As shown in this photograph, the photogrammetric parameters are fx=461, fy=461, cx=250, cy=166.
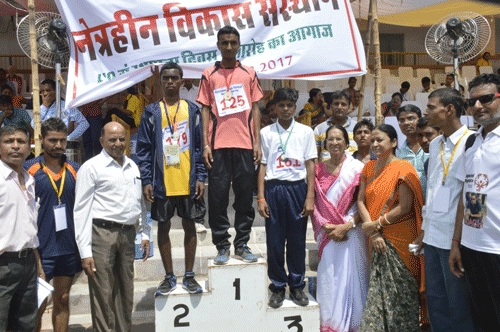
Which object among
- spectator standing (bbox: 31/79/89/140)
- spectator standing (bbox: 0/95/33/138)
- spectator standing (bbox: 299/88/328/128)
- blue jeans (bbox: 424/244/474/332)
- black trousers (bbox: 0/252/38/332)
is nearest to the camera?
black trousers (bbox: 0/252/38/332)

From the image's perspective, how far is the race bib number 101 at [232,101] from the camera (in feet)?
12.1

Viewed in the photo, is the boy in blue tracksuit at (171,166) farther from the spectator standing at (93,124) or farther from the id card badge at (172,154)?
the spectator standing at (93,124)

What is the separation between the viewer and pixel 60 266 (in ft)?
11.2

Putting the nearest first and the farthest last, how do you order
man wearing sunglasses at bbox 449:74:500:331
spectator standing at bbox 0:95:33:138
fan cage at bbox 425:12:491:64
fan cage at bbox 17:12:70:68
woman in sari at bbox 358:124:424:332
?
man wearing sunglasses at bbox 449:74:500:331
woman in sari at bbox 358:124:424:332
fan cage at bbox 17:12:70:68
spectator standing at bbox 0:95:33:138
fan cage at bbox 425:12:491:64

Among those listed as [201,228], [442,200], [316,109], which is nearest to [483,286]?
[442,200]

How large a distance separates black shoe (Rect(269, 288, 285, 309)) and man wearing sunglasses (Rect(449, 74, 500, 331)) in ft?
4.49

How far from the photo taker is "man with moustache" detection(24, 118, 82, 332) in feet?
10.9

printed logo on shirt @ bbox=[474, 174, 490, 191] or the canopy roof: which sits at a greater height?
the canopy roof

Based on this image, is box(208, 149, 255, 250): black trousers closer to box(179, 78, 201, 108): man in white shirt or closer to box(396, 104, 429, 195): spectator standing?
box(396, 104, 429, 195): spectator standing

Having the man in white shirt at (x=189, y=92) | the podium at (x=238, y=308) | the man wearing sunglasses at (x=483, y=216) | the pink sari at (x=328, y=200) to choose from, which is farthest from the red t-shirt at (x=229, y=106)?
the man in white shirt at (x=189, y=92)

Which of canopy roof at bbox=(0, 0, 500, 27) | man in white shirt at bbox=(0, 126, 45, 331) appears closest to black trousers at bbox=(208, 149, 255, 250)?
man in white shirt at bbox=(0, 126, 45, 331)

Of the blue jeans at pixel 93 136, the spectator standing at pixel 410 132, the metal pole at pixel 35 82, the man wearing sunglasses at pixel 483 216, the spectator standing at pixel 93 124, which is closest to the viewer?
the man wearing sunglasses at pixel 483 216

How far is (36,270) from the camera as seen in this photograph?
301 cm

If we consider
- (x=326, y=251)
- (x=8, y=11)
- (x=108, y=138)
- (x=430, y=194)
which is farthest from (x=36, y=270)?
(x=8, y=11)
